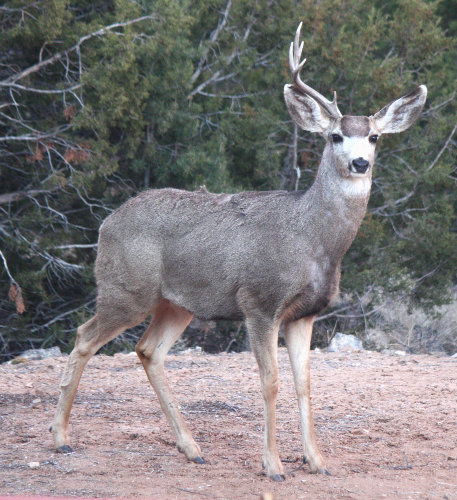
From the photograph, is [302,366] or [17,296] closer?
[302,366]

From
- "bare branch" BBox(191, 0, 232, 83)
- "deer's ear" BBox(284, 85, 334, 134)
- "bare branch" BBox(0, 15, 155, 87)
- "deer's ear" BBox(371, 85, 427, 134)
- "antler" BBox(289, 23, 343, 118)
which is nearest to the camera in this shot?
"antler" BBox(289, 23, 343, 118)

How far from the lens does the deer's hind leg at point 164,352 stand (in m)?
6.39

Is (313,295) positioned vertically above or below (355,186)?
below

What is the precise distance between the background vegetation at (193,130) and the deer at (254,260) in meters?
5.46

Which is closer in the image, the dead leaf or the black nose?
the black nose

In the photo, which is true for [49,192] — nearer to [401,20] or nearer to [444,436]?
[401,20]

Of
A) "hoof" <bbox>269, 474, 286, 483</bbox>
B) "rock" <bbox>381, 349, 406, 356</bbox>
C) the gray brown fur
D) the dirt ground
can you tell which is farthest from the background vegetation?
"hoof" <bbox>269, 474, 286, 483</bbox>

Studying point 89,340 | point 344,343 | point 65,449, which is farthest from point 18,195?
point 65,449

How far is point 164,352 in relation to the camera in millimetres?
6777

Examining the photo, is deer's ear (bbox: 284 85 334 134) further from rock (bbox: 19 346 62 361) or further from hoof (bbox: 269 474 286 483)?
rock (bbox: 19 346 62 361)

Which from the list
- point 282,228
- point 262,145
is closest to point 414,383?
point 282,228

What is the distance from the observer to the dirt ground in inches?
217

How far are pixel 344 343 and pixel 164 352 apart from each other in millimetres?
5265

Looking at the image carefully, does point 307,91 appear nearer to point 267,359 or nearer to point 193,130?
point 267,359
